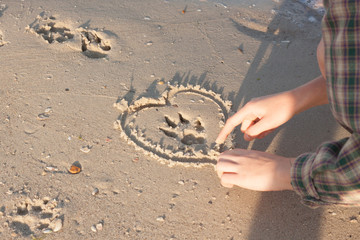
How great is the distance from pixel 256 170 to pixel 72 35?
2051 millimetres

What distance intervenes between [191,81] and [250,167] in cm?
109

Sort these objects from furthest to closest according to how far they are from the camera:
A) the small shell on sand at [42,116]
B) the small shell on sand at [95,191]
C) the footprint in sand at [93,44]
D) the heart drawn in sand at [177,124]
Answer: the footprint in sand at [93,44], the small shell on sand at [42,116], the heart drawn in sand at [177,124], the small shell on sand at [95,191]

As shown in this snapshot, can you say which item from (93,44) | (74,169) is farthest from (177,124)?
(93,44)

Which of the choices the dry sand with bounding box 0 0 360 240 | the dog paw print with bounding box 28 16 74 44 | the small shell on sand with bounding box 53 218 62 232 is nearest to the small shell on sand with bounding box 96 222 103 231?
the dry sand with bounding box 0 0 360 240

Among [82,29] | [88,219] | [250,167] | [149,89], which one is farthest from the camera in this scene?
[82,29]

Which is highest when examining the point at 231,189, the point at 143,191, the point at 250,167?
the point at 250,167

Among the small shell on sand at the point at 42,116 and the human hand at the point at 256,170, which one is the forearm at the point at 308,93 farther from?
the small shell on sand at the point at 42,116

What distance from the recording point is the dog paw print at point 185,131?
2352 millimetres

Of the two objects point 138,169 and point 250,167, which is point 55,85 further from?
point 250,167

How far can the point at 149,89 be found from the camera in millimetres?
2615

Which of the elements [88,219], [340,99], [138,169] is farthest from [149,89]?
[340,99]

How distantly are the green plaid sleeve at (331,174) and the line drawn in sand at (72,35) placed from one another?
1.94m

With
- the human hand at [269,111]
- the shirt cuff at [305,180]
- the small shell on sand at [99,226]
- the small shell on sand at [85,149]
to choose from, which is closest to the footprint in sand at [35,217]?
the small shell on sand at [99,226]

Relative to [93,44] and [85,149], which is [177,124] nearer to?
[85,149]
